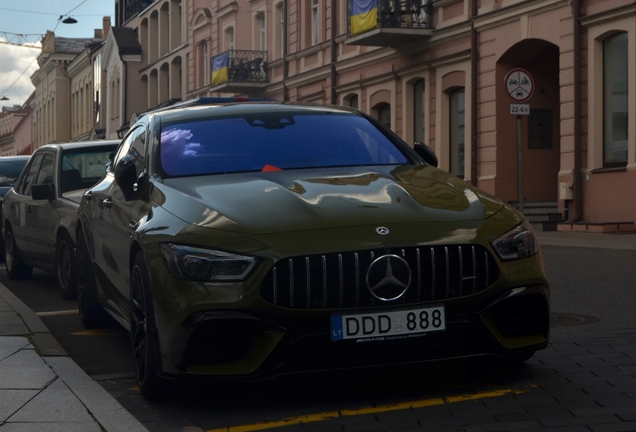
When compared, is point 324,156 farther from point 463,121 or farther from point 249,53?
point 249,53

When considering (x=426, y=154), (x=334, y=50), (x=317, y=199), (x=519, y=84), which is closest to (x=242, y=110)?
(x=426, y=154)

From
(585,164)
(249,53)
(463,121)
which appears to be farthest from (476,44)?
(249,53)

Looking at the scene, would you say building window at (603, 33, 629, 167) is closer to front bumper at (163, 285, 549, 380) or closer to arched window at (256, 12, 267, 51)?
front bumper at (163, 285, 549, 380)

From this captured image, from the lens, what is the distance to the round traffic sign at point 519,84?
17688 millimetres

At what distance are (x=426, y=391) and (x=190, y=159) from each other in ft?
6.31

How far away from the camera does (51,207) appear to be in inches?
438

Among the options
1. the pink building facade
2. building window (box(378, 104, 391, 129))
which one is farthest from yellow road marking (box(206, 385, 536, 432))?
building window (box(378, 104, 391, 129))

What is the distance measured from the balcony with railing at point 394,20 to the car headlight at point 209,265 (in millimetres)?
22832

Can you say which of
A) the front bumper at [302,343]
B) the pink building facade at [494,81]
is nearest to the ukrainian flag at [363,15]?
the pink building facade at [494,81]

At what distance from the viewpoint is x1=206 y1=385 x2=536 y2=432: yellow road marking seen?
15.9 ft

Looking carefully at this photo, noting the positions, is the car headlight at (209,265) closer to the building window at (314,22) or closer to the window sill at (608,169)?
the window sill at (608,169)

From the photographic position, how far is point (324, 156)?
639 cm

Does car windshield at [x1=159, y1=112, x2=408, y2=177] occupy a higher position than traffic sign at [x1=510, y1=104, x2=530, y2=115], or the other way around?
traffic sign at [x1=510, y1=104, x2=530, y2=115]

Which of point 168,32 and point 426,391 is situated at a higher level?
point 168,32
